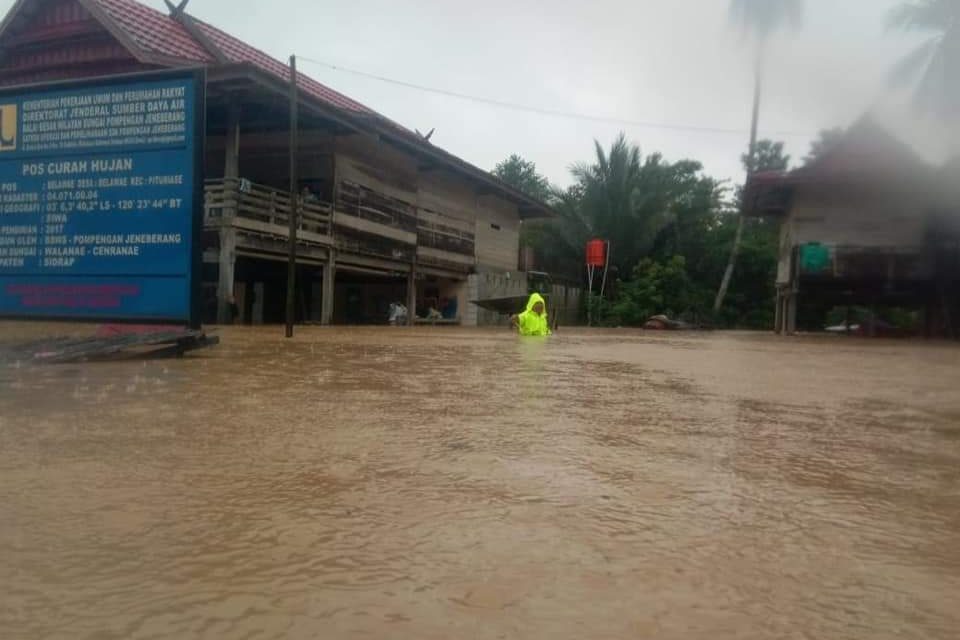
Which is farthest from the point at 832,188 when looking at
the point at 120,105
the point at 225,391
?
the point at 225,391

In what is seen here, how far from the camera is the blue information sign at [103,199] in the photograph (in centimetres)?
668

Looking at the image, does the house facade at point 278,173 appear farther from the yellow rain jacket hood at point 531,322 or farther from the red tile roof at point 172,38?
the yellow rain jacket hood at point 531,322

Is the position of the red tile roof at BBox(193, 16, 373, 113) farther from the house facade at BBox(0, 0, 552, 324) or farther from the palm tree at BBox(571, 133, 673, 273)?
the palm tree at BBox(571, 133, 673, 273)

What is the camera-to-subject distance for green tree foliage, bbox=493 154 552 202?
4141 centimetres

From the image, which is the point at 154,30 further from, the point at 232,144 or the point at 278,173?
the point at 278,173

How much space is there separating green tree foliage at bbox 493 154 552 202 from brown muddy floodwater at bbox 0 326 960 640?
1491 inches

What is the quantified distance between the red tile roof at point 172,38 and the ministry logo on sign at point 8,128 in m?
4.48

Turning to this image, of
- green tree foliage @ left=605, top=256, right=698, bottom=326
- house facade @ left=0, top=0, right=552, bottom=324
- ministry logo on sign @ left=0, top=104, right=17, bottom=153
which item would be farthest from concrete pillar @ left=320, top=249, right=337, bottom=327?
green tree foliage @ left=605, top=256, right=698, bottom=326

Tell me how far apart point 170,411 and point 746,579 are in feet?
8.68

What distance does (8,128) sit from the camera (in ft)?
23.9

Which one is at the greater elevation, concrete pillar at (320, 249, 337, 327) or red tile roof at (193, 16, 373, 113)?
red tile roof at (193, 16, 373, 113)

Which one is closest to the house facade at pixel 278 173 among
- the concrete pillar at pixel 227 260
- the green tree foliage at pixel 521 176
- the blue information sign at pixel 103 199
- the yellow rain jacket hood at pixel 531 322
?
the concrete pillar at pixel 227 260

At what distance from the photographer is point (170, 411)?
3.33 metres

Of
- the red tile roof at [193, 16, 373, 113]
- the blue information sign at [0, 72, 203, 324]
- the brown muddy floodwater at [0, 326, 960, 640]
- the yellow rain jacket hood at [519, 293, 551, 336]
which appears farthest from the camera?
the red tile roof at [193, 16, 373, 113]
